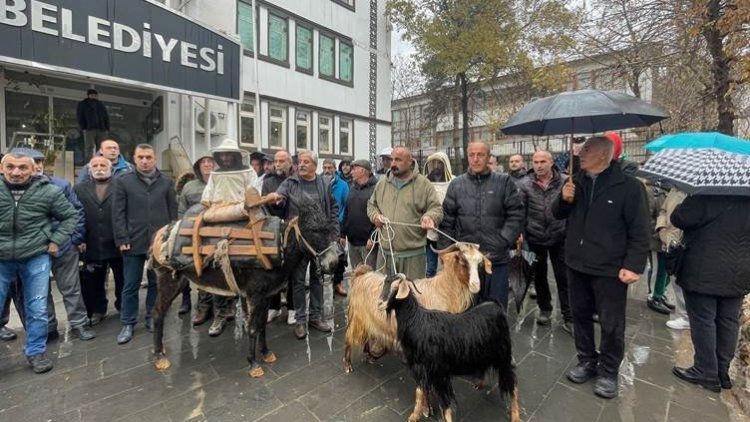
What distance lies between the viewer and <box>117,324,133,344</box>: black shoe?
3.94 m

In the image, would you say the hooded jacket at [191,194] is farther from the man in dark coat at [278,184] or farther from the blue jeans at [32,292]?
the blue jeans at [32,292]

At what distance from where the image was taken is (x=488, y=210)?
3559 millimetres

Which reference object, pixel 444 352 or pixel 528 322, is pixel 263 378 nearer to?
pixel 444 352

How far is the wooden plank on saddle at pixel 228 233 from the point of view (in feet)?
10.7

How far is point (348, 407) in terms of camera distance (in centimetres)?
283

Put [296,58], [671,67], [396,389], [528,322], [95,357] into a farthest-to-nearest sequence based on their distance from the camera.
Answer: [296,58] < [671,67] < [528,322] < [95,357] < [396,389]

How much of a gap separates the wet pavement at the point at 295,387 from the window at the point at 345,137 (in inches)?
466

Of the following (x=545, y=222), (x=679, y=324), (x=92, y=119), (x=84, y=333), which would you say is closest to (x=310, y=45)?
(x=92, y=119)

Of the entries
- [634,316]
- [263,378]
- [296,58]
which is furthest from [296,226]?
[296,58]

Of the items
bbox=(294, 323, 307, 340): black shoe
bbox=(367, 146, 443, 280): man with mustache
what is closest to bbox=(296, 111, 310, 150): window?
bbox=(294, 323, 307, 340): black shoe

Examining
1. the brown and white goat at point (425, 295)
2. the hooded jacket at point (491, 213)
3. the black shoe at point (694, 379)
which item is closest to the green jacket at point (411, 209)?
the hooded jacket at point (491, 213)

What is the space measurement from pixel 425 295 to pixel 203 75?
339 inches

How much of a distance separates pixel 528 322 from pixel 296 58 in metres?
12.2

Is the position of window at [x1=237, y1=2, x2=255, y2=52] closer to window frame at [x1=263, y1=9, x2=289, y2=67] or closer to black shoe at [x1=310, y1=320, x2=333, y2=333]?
window frame at [x1=263, y1=9, x2=289, y2=67]
